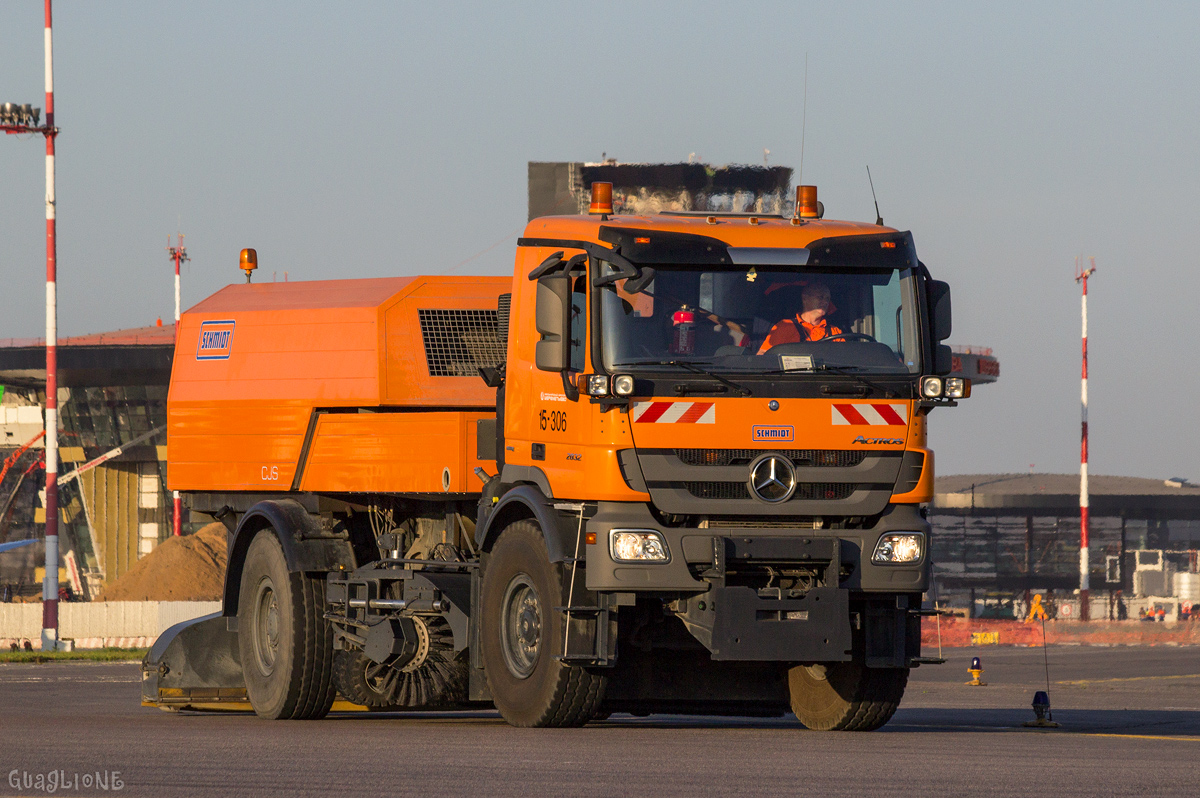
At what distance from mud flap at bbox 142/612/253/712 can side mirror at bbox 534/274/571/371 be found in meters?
5.82

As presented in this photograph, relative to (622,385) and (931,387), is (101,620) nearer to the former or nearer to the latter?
(622,385)

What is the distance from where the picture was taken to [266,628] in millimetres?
15055

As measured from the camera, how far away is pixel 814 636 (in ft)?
36.0

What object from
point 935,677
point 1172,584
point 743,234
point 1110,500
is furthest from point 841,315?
point 1110,500

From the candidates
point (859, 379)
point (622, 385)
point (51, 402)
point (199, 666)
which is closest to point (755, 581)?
point (859, 379)

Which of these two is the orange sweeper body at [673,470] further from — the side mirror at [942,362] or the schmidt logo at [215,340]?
the schmidt logo at [215,340]

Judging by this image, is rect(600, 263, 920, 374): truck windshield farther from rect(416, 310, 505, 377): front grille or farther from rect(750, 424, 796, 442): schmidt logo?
rect(416, 310, 505, 377): front grille

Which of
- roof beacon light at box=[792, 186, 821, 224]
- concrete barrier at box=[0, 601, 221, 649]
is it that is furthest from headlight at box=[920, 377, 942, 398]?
concrete barrier at box=[0, 601, 221, 649]

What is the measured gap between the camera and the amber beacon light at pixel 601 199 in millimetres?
12156

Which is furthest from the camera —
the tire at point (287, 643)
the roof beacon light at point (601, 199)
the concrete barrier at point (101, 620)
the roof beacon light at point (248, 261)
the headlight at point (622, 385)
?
the concrete barrier at point (101, 620)

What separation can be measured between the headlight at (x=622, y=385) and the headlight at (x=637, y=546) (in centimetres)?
91

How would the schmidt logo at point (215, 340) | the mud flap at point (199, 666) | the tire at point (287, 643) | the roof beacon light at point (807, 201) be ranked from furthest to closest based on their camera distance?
the mud flap at point (199, 666), the schmidt logo at point (215, 340), the tire at point (287, 643), the roof beacon light at point (807, 201)

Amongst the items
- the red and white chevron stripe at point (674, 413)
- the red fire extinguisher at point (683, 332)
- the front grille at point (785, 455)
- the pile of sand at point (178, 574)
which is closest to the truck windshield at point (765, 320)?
the red fire extinguisher at point (683, 332)

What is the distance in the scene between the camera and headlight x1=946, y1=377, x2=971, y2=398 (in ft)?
36.7
